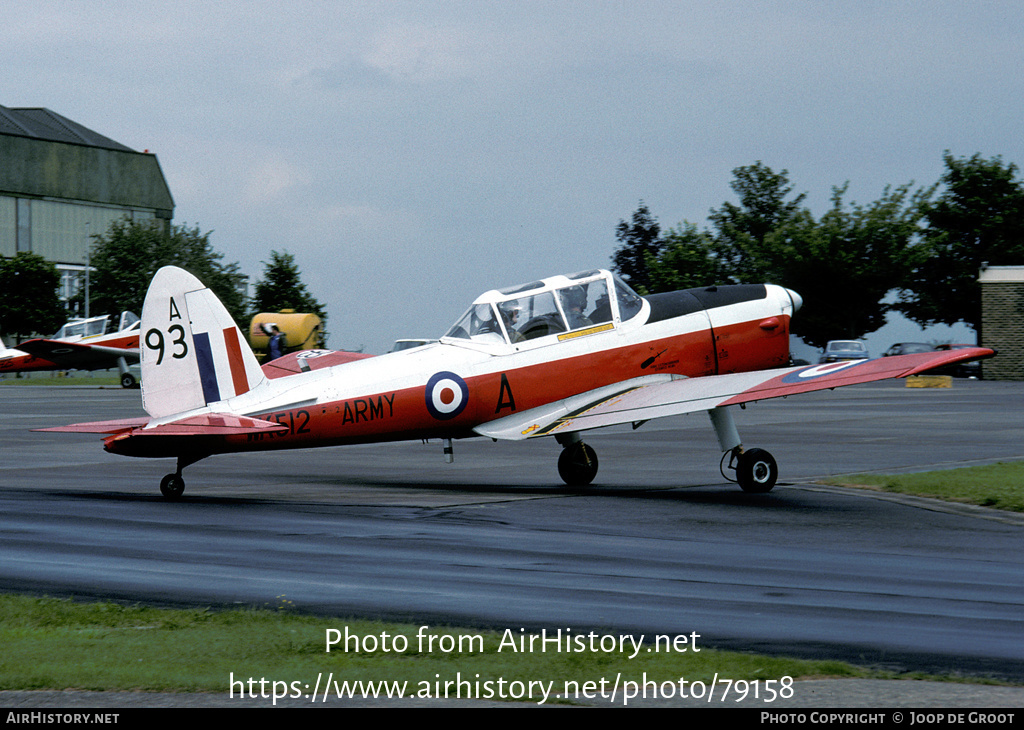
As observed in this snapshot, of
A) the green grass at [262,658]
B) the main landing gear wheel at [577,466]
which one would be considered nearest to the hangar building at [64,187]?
the main landing gear wheel at [577,466]

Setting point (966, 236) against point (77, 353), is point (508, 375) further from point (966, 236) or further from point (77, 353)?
point (966, 236)

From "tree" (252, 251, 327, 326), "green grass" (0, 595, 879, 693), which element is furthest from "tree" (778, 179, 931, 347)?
"green grass" (0, 595, 879, 693)

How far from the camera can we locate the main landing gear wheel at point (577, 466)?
1762 centimetres

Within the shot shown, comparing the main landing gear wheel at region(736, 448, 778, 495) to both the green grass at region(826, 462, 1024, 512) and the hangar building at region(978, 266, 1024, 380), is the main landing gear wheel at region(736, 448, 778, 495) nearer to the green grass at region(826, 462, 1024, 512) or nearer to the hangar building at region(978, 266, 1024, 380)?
the green grass at region(826, 462, 1024, 512)

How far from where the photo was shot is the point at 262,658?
7.18 meters

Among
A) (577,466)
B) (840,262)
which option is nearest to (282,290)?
(840,262)

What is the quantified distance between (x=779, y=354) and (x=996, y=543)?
616cm

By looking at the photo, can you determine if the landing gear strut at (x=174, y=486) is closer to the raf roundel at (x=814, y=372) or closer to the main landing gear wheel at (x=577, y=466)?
the main landing gear wheel at (x=577, y=466)

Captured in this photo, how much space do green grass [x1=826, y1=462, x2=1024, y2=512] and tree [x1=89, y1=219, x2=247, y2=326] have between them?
253ft

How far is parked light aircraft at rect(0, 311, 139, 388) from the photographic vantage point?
56031mm

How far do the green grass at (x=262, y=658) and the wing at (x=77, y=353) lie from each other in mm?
49099

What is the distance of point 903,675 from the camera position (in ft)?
22.3
